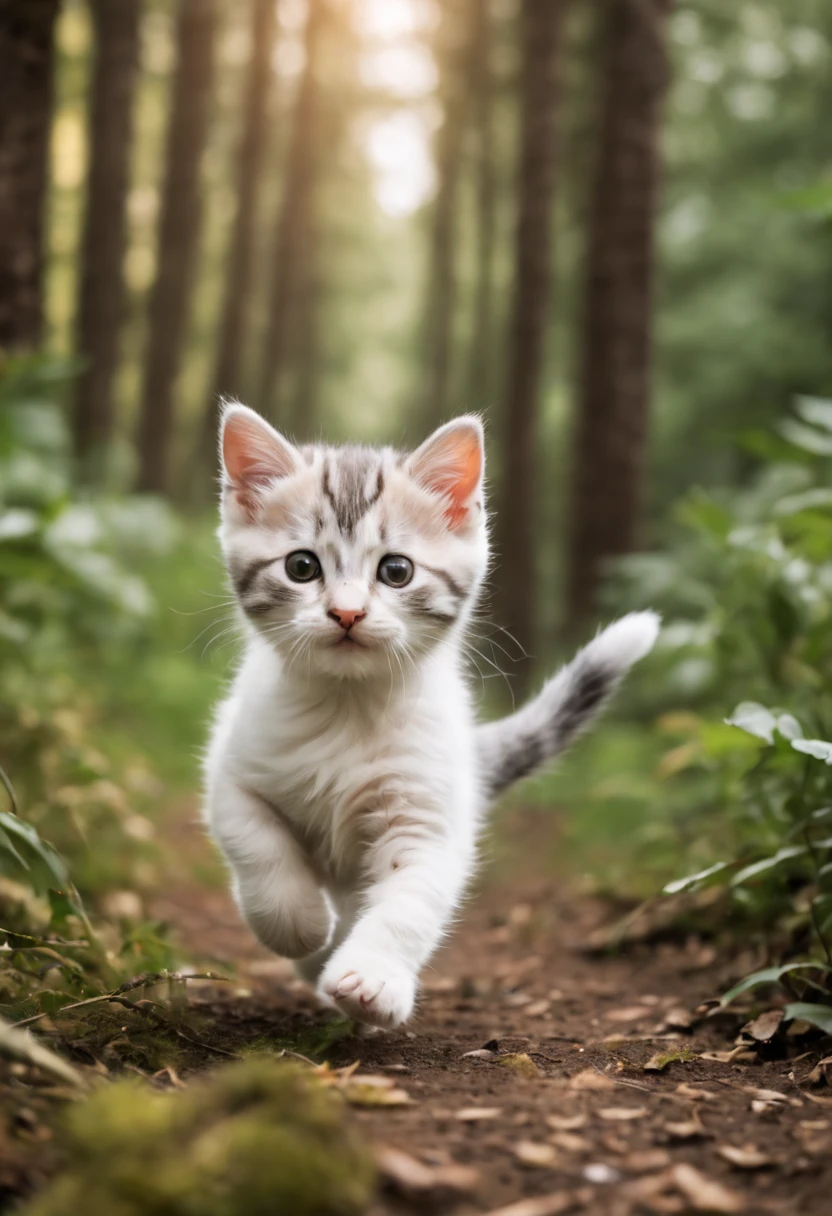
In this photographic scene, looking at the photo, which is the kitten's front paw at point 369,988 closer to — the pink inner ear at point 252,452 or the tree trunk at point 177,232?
the pink inner ear at point 252,452

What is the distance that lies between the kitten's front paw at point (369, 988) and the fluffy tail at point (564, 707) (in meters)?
1.35

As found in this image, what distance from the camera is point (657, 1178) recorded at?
204 cm

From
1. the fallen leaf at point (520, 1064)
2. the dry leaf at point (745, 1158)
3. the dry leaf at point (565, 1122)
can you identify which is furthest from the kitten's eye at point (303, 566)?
the dry leaf at point (745, 1158)

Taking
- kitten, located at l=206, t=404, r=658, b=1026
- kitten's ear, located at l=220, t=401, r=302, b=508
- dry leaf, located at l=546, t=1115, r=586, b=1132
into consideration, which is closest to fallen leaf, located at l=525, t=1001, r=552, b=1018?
kitten, located at l=206, t=404, r=658, b=1026

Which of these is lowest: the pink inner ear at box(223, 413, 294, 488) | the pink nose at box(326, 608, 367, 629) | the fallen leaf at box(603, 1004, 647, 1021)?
the fallen leaf at box(603, 1004, 647, 1021)

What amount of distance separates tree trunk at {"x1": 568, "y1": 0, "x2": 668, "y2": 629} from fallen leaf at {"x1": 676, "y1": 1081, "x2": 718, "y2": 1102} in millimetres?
7320

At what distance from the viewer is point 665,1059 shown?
288 centimetres

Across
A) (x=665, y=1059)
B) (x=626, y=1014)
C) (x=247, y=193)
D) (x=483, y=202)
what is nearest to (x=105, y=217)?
(x=247, y=193)

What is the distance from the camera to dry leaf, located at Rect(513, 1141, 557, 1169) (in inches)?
81.2

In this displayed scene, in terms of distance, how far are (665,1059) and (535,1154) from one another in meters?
0.90

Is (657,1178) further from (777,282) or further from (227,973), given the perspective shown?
(777,282)

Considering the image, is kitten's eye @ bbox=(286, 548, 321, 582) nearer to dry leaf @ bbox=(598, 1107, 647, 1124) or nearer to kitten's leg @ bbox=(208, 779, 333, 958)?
kitten's leg @ bbox=(208, 779, 333, 958)

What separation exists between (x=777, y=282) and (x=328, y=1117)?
1207 cm

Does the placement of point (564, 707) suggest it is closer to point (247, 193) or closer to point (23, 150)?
point (23, 150)
